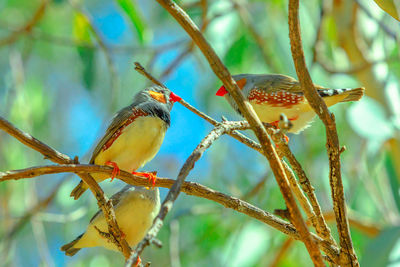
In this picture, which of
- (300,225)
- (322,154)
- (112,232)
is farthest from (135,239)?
(322,154)

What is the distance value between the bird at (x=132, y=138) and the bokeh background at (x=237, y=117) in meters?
0.51

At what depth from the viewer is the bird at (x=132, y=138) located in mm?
2730

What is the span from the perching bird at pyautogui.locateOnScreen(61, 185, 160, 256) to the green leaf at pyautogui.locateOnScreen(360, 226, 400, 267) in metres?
1.31

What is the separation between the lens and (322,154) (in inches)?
199

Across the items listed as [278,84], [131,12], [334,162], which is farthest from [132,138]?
[334,162]

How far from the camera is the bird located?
2.73 metres

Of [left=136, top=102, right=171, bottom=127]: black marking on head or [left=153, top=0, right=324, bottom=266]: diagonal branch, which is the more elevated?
[left=136, top=102, right=171, bottom=127]: black marking on head

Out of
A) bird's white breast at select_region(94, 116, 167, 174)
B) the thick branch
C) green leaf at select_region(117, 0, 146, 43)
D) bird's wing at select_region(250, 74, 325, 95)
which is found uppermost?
green leaf at select_region(117, 0, 146, 43)

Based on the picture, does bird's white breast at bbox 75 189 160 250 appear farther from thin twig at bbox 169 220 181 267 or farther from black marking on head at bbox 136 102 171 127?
black marking on head at bbox 136 102 171 127

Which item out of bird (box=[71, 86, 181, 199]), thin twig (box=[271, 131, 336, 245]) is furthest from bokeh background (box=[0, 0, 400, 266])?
thin twig (box=[271, 131, 336, 245])

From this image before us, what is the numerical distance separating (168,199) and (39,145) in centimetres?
59

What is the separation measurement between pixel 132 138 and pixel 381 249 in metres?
1.49

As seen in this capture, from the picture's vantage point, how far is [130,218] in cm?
317

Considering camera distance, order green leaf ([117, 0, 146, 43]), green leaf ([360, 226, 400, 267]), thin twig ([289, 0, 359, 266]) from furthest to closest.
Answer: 1. green leaf ([117, 0, 146, 43])
2. green leaf ([360, 226, 400, 267])
3. thin twig ([289, 0, 359, 266])
